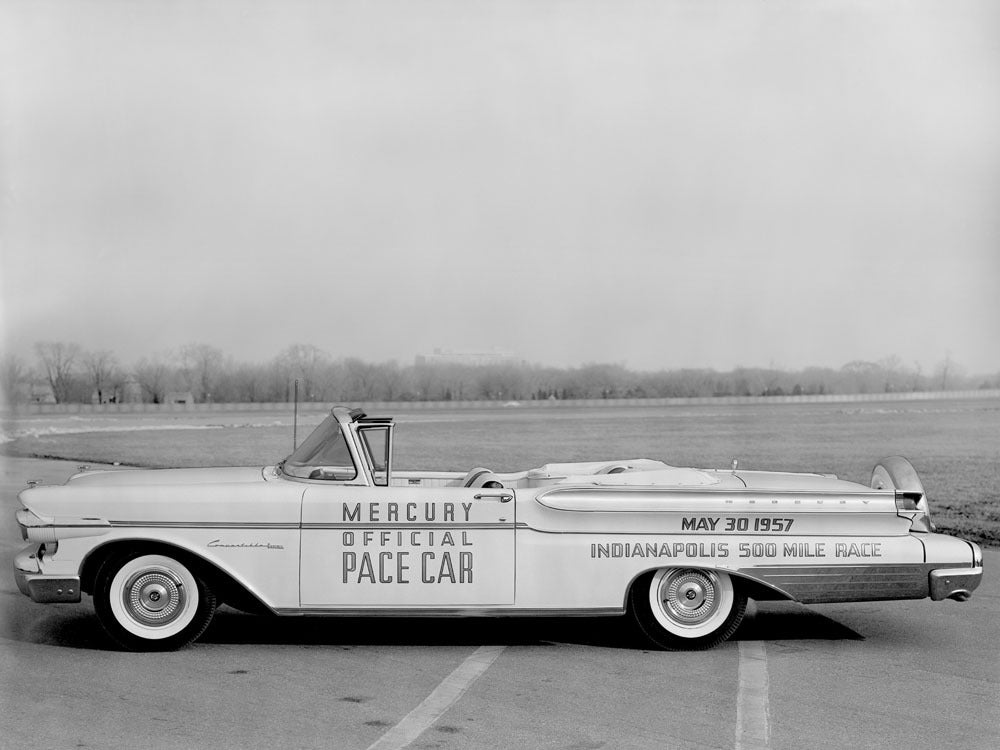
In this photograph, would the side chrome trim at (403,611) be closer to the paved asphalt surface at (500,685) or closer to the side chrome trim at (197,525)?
the paved asphalt surface at (500,685)

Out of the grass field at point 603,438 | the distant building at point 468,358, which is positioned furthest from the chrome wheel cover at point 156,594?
the grass field at point 603,438

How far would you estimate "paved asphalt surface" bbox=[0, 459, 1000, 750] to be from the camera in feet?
12.2

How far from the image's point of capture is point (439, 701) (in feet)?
13.6

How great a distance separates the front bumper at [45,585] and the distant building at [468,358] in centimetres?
1029

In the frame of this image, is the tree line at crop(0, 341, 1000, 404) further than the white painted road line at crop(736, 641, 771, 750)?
Yes

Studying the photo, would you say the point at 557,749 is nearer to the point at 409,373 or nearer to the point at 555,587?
the point at 555,587

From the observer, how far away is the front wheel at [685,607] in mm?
5074

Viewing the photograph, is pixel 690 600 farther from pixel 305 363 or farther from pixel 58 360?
pixel 58 360

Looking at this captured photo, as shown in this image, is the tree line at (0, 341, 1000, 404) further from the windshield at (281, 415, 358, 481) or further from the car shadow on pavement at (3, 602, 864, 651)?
the windshield at (281, 415, 358, 481)

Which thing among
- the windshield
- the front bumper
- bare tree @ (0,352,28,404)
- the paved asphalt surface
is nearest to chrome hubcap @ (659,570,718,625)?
the paved asphalt surface

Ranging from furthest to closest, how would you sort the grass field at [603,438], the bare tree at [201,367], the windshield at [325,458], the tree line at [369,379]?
the grass field at [603,438]
the bare tree at [201,367]
the tree line at [369,379]
the windshield at [325,458]

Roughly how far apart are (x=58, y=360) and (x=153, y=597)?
36.9ft

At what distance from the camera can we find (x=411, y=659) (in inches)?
192

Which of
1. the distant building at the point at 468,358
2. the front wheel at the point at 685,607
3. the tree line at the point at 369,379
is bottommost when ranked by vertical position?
the front wheel at the point at 685,607
